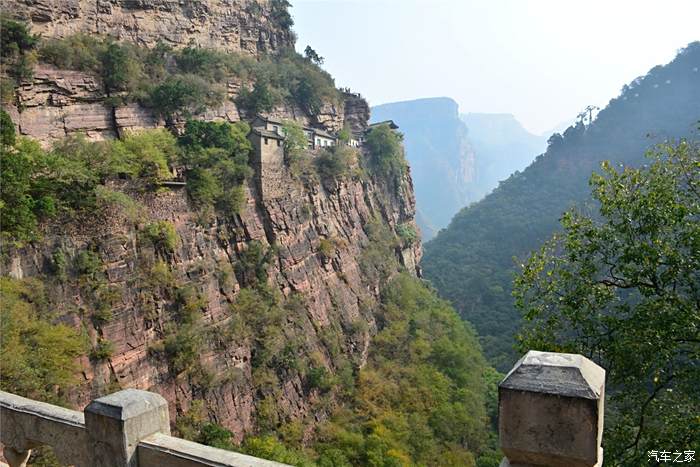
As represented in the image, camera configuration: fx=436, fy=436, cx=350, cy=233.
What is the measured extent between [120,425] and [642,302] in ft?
22.5

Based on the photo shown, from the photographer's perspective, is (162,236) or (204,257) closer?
(162,236)

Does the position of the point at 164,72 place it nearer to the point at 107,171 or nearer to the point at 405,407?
the point at 107,171

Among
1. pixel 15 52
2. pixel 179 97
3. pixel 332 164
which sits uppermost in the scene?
pixel 15 52

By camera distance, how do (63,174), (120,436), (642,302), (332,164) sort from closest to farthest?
(120,436) → (642,302) → (63,174) → (332,164)

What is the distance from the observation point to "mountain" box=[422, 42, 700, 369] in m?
47.0

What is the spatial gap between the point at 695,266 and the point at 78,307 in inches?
563

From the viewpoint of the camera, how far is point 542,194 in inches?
2222

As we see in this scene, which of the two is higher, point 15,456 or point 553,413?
point 553,413

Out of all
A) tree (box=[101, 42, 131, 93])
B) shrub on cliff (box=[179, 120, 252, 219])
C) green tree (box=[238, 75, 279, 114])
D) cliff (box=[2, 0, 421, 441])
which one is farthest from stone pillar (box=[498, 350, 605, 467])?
green tree (box=[238, 75, 279, 114])

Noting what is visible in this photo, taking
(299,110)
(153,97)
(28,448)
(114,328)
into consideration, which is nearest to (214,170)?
(153,97)

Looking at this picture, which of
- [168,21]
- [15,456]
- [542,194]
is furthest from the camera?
[542,194]

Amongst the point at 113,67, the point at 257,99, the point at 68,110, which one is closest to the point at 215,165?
the point at 68,110

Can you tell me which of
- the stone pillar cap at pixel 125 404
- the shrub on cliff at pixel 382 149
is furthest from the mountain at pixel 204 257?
the stone pillar cap at pixel 125 404

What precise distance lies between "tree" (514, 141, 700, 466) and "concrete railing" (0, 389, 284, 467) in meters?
5.20
